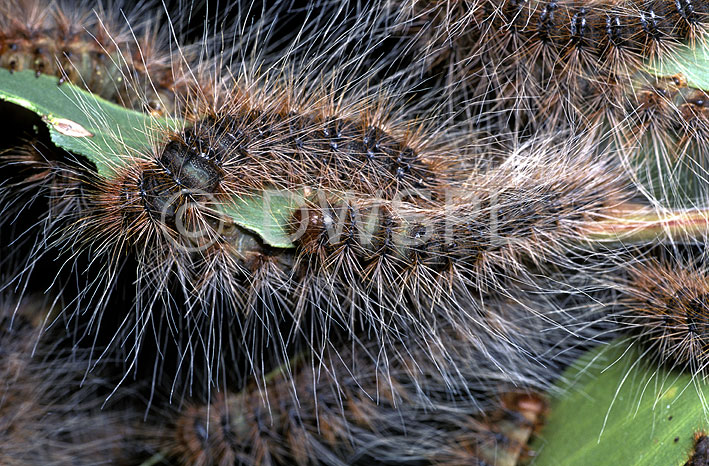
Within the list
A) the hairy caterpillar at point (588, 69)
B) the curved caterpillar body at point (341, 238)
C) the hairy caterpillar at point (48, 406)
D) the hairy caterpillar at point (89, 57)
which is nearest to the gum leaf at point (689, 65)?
the hairy caterpillar at point (588, 69)

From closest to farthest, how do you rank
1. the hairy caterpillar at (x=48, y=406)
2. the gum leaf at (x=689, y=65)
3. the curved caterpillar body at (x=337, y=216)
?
the curved caterpillar body at (x=337, y=216)
the gum leaf at (x=689, y=65)
the hairy caterpillar at (x=48, y=406)

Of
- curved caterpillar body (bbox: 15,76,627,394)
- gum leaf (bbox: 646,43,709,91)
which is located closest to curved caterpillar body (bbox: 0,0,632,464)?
curved caterpillar body (bbox: 15,76,627,394)

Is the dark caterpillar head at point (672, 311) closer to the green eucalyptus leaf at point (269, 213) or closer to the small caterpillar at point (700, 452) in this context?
the small caterpillar at point (700, 452)

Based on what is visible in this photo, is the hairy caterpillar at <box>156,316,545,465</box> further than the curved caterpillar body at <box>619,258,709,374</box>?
Yes

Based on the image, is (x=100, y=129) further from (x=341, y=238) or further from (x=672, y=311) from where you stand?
(x=672, y=311)

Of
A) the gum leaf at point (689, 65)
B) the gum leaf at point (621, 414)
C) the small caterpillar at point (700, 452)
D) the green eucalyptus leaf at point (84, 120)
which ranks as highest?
the green eucalyptus leaf at point (84, 120)

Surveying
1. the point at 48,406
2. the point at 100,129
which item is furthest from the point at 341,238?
the point at 48,406

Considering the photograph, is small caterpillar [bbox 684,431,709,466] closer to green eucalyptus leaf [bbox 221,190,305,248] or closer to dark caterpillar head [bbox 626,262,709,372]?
dark caterpillar head [bbox 626,262,709,372]
